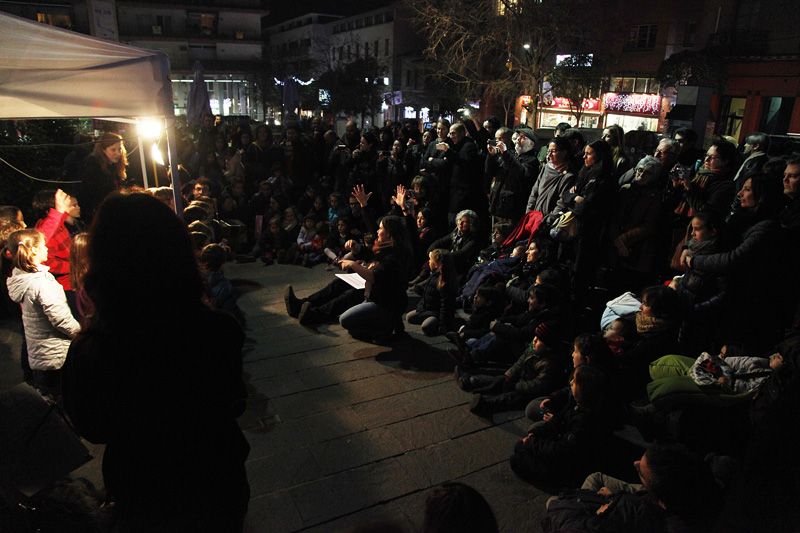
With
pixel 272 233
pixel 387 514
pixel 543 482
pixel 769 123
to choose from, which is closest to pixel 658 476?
pixel 543 482

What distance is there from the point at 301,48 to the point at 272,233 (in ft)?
173

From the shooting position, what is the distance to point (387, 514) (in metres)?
3.03

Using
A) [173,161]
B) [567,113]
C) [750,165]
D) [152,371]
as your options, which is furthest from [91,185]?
[567,113]

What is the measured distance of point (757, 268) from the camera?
13.0 feet

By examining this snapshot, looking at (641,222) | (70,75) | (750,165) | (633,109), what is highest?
(633,109)

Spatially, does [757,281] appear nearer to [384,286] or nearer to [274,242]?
[384,286]

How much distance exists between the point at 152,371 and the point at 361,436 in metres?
2.49

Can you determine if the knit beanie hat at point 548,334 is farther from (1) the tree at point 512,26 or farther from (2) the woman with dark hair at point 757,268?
(1) the tree at point 512,26

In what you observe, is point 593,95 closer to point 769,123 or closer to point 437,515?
point 769,123

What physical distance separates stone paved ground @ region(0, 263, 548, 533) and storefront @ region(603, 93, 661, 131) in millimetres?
22173

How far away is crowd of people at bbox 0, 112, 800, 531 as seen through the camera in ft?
5.11

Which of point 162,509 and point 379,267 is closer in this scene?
point 162,509

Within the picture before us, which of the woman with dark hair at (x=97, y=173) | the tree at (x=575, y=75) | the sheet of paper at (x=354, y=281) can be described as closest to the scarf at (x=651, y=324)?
the sheet of paper at (x=354, y=281)

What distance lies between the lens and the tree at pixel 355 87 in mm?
35297
